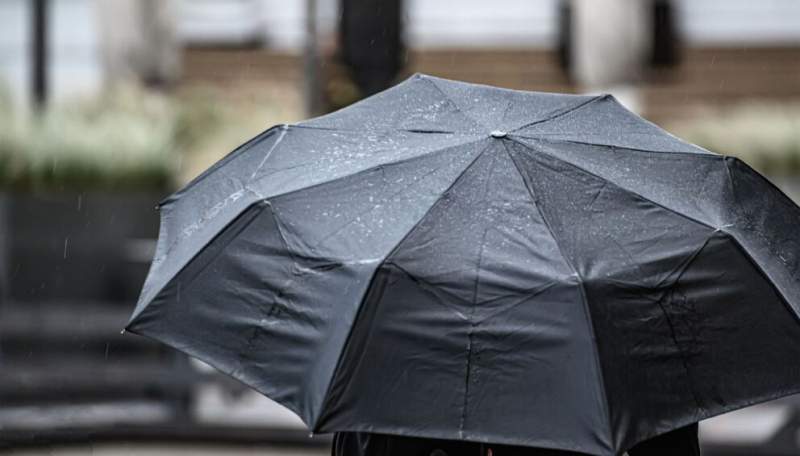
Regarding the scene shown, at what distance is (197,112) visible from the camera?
1402 cm

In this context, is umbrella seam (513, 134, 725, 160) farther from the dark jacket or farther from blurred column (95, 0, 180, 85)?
blurred column (95, 0, 180, 85)

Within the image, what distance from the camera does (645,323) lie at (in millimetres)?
3379

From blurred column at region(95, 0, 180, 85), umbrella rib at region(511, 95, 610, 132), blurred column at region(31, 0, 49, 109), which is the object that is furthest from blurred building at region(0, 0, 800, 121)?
umbrella rib at region(511, 95, 610, 132)

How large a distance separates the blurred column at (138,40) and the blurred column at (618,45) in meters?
4.92

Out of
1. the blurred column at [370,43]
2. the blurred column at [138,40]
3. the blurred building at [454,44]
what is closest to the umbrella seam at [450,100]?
the blurred column at [370,43]

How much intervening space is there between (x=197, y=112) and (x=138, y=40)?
4816mm

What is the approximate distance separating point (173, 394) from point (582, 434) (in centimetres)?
745

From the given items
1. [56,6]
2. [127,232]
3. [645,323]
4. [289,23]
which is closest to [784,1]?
[289,23]

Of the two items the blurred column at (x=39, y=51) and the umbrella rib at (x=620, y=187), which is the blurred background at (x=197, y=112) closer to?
the blurred column at (x=39, y=51)

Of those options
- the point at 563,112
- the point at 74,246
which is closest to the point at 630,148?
the point at 563,112

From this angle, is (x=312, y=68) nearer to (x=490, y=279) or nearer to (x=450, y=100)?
(x=450, y=100)

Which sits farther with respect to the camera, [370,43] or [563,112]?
[370,43]

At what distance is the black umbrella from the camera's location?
327cm

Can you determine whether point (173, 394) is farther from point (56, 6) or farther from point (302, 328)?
point (56, 6)
